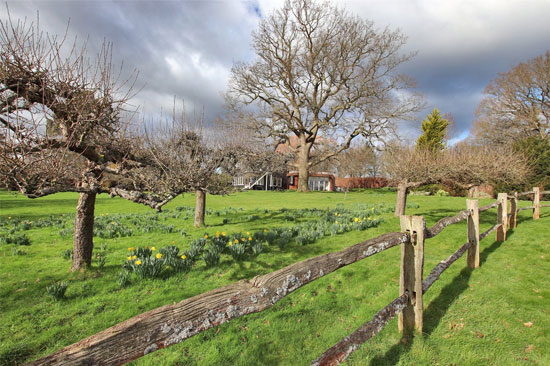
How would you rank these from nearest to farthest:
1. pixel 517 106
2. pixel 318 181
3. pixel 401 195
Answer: pixel 401 195, pixel 517 106, pixel 318 181

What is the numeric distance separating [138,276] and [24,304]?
1.70 m

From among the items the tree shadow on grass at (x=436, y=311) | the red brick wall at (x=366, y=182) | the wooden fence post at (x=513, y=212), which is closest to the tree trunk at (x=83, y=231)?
the tree shadow on grass at (x=436, y=311)

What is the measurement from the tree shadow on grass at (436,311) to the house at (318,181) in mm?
42652

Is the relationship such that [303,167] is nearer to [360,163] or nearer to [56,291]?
[360,163]

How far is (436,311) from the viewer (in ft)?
12.8

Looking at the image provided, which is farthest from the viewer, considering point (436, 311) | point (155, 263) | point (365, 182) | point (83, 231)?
point (365, 182)

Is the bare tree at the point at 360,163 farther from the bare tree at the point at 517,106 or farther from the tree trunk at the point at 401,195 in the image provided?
the tree trunk at the point at 401,195

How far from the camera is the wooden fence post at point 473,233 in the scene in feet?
17.2

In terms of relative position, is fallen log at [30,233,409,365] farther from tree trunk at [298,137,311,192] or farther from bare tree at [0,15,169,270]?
tree trunk at [298,137,311,192]

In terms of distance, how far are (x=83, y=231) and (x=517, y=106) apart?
41.1 meters

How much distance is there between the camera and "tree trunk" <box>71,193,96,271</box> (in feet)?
16.8

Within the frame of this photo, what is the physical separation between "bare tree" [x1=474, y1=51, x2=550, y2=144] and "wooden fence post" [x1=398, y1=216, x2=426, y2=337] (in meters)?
34.3

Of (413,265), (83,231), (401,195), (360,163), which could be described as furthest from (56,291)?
(360,163)

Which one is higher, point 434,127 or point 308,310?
point 434,127
